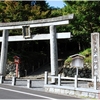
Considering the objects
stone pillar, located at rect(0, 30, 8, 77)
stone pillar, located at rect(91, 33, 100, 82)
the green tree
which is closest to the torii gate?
stone pillar, located at rect(0, 30, 8, 77)

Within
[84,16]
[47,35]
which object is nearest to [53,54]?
[47,35]

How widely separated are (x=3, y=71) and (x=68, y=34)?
7036 millimetres

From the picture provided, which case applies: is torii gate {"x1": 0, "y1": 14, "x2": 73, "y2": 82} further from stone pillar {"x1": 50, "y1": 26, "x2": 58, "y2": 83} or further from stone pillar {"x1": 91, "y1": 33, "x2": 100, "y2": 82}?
stone pillar {"x1": 91, "y1": 33, "x2": 100, "y2": 82}

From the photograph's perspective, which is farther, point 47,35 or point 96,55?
point 47,35

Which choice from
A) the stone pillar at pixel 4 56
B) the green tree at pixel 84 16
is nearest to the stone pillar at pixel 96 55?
the green tree at pixel 84 16

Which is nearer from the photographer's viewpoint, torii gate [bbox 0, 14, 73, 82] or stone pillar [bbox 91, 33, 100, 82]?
stone pillar [bbox 91, 33, 100, 82]

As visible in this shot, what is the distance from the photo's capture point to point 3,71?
69.9ft

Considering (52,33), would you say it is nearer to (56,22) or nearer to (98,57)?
(56,22)

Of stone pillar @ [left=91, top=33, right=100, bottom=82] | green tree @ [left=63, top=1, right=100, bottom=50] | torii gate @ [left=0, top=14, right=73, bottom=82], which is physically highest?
green tree @ [left=63, top=1, right=100, bottom=50]

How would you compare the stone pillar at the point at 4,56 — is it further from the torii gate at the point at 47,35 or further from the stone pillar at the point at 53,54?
the stone pillar at the point at 53,54

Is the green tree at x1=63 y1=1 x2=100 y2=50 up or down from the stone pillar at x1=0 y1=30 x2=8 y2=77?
up

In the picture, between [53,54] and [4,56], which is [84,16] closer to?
[53,54]

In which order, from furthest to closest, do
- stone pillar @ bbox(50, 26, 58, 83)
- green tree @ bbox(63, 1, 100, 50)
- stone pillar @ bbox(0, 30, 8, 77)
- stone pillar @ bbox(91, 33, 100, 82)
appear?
green tree @ bbox(63, 1, 100, 50)
stone pillar @ bbox(0, 30, 8, 77)
stone pillar @ bbox(50, 26, 58, 83)
stone pillar @ bbox(91, 33, 100, 82)

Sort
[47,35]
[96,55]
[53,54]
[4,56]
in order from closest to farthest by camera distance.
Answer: [96,55], [53,54], [47,35], [4,56]
